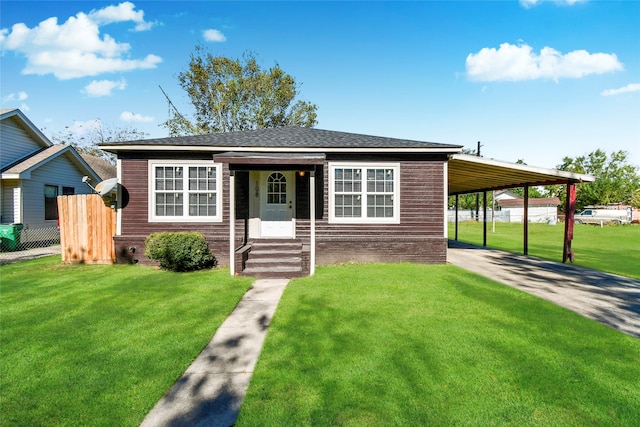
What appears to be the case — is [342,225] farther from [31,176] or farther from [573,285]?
[31,176]

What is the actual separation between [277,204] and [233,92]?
2216cm

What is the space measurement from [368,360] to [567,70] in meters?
26.2

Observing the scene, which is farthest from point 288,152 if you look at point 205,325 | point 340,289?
point 205,325

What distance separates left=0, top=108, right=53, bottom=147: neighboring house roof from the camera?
13148 millimetres

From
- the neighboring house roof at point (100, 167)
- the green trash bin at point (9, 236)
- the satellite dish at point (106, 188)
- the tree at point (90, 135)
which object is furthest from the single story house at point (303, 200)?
the tree at point (90, 135)

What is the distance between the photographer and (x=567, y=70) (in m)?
20.5

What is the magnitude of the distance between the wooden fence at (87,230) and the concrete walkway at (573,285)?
1072 centimetres

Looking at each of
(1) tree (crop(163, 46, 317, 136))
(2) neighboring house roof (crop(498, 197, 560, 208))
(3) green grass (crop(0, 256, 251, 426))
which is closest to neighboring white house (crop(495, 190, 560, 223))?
(2) neighboring house roof (crop(498, 197, 560, 208))

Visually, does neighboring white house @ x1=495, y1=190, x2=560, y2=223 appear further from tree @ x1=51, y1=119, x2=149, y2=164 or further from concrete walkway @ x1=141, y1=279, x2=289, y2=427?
tree @ x1=51, y1=119, x2=149, y2=164

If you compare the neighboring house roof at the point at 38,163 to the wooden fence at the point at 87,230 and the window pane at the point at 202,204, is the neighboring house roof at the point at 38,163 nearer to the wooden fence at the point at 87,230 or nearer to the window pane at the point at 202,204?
the wooden fence at the point at 87,230

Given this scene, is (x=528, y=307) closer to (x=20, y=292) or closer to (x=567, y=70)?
(x=20, y=292)

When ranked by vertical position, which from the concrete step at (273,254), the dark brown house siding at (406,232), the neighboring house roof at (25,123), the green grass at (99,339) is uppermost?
the neighboring house roof at (25,123)

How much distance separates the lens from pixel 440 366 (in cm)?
330

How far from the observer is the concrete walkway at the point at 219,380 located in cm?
257
